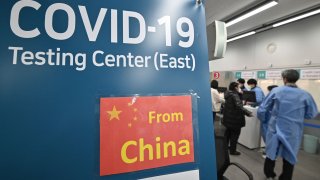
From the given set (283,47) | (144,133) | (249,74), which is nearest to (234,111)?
(144,133)

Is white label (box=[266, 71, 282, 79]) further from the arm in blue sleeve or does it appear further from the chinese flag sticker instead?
the chinese flag sticker

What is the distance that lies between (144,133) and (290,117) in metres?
2.03

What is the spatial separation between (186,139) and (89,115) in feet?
1.33

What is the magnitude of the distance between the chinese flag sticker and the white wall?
15.9ft

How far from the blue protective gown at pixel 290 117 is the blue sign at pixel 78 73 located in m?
1.73

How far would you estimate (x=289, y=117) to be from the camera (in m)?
2.11

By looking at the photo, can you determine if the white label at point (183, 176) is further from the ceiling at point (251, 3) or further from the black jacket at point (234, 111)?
the ceiling at point (251, 3)

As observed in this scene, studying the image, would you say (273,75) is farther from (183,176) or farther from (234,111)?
(183,176)

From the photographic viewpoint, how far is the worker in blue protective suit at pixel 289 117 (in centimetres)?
209

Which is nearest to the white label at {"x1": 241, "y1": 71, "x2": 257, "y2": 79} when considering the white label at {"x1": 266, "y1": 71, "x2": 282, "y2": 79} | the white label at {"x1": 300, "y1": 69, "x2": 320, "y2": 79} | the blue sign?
the white label at {"x1": 266, "y1": 71, "x2": 282, "y2": 79}

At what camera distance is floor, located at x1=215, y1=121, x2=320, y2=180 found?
256 centimetres

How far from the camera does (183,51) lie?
32.8 inches

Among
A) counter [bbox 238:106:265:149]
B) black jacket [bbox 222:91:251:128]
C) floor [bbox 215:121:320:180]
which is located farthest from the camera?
counter [bbox 238:106:265:149]

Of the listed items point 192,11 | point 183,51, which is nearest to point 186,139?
point 183,51
